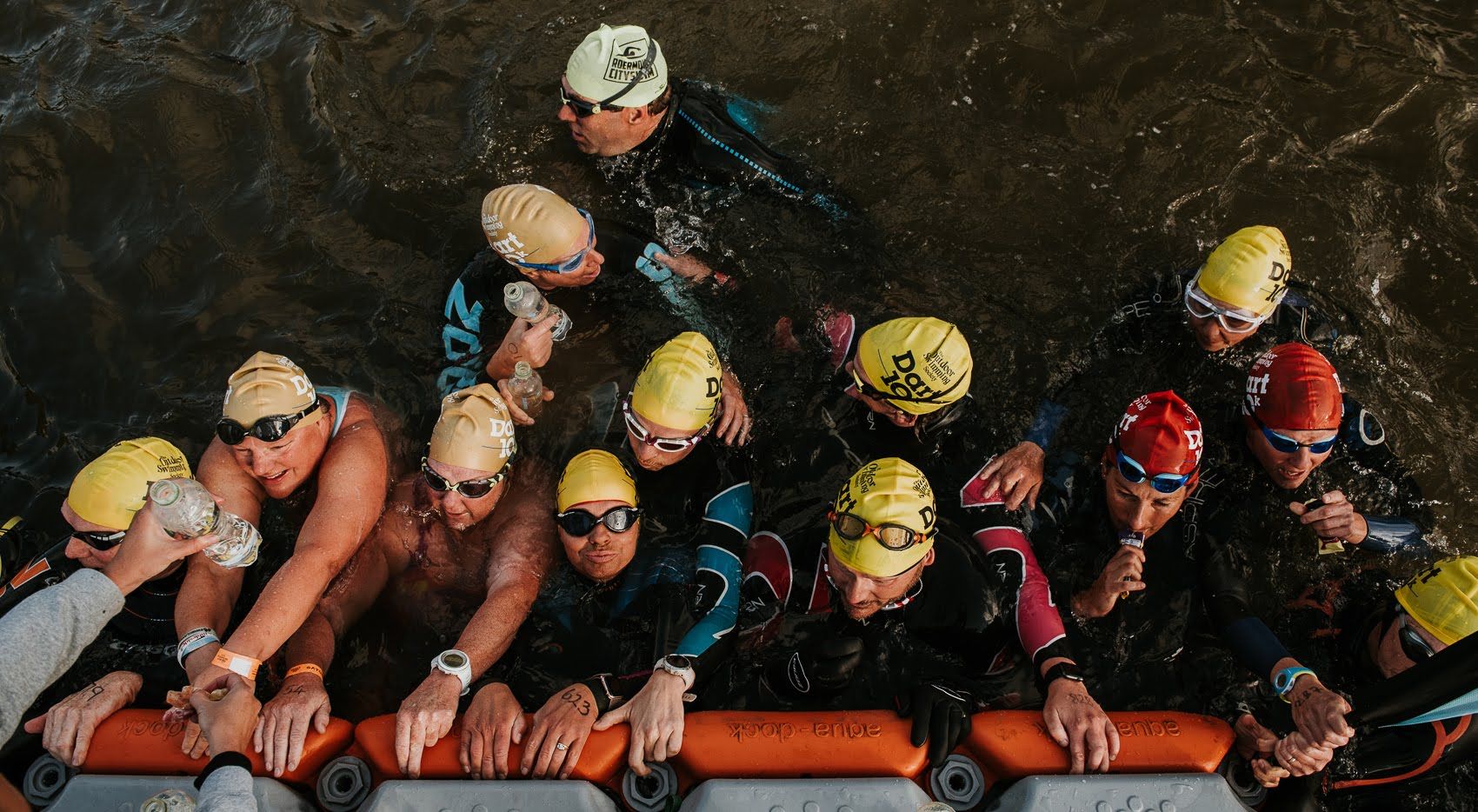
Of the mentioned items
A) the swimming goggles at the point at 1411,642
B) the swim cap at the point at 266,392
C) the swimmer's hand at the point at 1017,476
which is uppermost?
the swim cap at the point at 266,392

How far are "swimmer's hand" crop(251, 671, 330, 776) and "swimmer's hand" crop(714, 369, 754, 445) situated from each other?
7.66 feet

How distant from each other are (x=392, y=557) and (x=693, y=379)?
1960 mm

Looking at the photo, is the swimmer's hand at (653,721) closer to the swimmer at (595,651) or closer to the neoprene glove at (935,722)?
the swimmer at (595,651)

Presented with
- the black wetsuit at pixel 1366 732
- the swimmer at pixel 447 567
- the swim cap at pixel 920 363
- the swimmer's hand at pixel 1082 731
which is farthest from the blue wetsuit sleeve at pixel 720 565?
the black wetsuit at pixel 1366 732

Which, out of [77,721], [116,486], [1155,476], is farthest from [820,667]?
[116,486]

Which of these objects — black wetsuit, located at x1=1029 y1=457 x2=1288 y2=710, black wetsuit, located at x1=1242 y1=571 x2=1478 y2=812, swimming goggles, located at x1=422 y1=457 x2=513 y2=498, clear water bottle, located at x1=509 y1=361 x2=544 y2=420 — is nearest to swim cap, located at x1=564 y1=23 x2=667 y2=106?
clear water bottle, located at x1=509 y1=361 x2=544 y2=420

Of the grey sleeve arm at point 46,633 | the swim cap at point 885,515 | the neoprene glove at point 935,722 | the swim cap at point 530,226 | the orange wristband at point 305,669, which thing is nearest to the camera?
the grey sleeve arm at point 46,633

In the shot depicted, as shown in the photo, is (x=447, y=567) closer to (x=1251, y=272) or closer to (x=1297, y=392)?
(x=1297, y=392)

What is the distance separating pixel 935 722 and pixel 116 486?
3.91 meters

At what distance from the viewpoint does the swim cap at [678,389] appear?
4613 mm

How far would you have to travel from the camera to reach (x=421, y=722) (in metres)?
3.77

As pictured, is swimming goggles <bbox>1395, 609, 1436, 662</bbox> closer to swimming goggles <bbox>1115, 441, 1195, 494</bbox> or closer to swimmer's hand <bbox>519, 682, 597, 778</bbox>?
swimming goggles <bbox>1115, 441, 1195, 494</bbox>

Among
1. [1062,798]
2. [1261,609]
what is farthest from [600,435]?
[1261,609]

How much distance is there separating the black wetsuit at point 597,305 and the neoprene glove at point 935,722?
9.50ft
